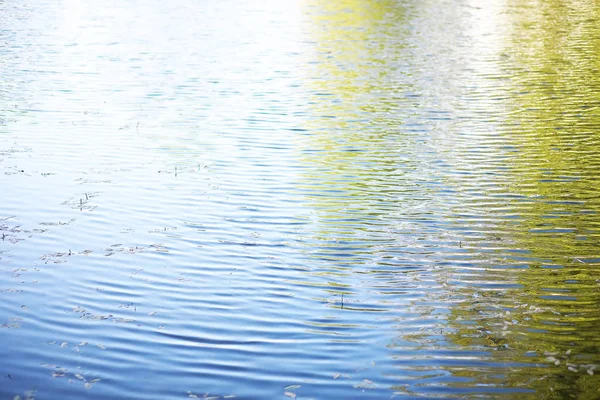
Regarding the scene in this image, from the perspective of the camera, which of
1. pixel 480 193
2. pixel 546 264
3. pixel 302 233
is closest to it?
pixel 546 264

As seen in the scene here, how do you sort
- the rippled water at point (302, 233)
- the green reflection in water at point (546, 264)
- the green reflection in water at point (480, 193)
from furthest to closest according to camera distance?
the green reflection in water at point (480, 193)
the rippled water at point (302, 233)
the green reflection in water at point (546, 264)

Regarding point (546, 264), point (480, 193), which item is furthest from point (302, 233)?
point (480, 193)

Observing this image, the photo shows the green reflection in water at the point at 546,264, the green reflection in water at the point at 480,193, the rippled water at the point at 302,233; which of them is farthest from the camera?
the green reflection in water at the point at 480,193

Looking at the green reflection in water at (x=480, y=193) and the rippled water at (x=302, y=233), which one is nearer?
the rippled water at (x=302, y=233)

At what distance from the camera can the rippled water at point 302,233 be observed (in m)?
8.55

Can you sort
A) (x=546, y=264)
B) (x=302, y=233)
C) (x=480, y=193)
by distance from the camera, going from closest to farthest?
(x=546, y=264) < (x=302, y=233) < (x=480, y=193)

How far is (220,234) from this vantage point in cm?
1282

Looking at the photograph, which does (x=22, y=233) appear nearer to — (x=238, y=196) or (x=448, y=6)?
(x=238, y=196)

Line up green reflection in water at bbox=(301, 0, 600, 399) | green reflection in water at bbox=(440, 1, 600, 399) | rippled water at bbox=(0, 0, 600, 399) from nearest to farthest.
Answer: green reflection in water at bbox=(440, 1, 600, 399), rippled water at bbox=(0, 0, 600, 399), green reflection in water at bbox=(301, 0, 600, 399)

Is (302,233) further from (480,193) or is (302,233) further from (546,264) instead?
(480,193)

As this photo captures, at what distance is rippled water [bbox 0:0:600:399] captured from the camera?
8.55 m

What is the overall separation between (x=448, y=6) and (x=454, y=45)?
23.4 metres

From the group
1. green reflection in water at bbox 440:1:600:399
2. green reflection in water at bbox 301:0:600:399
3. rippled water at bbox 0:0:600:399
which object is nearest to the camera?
green reflection in water at bbox 440:1:600:399

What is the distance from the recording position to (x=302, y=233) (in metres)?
12.9
